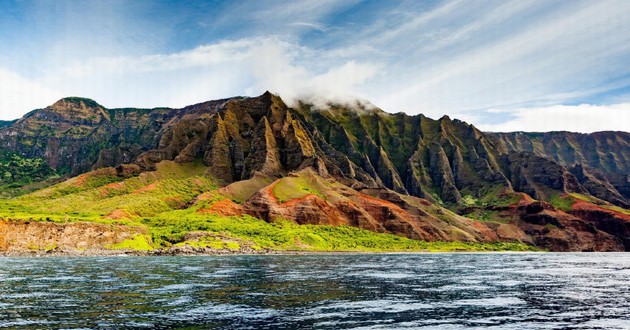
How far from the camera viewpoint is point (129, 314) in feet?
138

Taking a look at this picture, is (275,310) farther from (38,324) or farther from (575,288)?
(575,288)

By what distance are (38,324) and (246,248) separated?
16400cm

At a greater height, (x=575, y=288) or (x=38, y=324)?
(x=38, y=324)

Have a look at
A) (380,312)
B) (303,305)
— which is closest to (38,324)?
(303,305)

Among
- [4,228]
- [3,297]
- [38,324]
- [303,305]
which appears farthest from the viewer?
[4,228]

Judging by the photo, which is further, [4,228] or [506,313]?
[4,228]

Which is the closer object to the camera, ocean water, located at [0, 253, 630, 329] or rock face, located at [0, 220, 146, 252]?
ocean water, located at [0, 253, 630, 329]

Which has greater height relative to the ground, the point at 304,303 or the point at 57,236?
the point at 304,303

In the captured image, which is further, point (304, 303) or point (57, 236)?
point (57, 236)

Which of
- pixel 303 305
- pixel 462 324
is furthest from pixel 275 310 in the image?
pixel 462 324

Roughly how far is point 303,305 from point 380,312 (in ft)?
26.0

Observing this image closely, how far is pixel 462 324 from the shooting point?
39.6 meters

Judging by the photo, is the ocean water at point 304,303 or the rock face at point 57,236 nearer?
the ocean water at point 304,303

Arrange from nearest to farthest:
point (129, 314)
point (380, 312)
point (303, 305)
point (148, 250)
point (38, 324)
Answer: point (38, 324) < point (129, 314) < point (380, 312) < point (303, 305) < point (148, 250)
